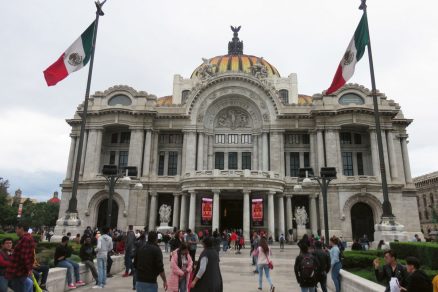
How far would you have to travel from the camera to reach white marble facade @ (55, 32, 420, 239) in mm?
42594

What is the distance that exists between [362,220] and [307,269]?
126 ft

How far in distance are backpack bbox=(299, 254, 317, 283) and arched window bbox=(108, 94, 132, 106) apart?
4330cm

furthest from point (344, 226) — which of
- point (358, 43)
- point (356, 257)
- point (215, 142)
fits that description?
point (356, 257)

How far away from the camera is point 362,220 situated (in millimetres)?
42906

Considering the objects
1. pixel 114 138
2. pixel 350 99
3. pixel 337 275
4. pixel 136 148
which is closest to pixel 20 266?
pixel 337 275

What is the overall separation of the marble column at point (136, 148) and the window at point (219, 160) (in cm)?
1059

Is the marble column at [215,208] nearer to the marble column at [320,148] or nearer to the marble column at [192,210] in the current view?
the marble column at [192,210]

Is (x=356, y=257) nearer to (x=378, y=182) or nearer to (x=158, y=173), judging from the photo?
(x=378, y=182)

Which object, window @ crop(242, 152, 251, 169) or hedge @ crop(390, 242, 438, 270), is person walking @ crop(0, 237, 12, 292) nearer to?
hedge @ crop(390, 242, 438, 270)

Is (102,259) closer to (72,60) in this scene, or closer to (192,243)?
(192,243)

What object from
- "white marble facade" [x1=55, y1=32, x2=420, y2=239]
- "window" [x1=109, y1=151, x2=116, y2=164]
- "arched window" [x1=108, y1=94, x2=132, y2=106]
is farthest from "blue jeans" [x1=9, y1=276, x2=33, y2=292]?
"window" [x1=109, y1=151, x2=116, y2=164]

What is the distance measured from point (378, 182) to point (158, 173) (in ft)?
97.0

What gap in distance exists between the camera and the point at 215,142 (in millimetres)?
49406

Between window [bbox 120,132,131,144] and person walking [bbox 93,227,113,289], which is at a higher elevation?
window [bbox 120,132,131,144]
